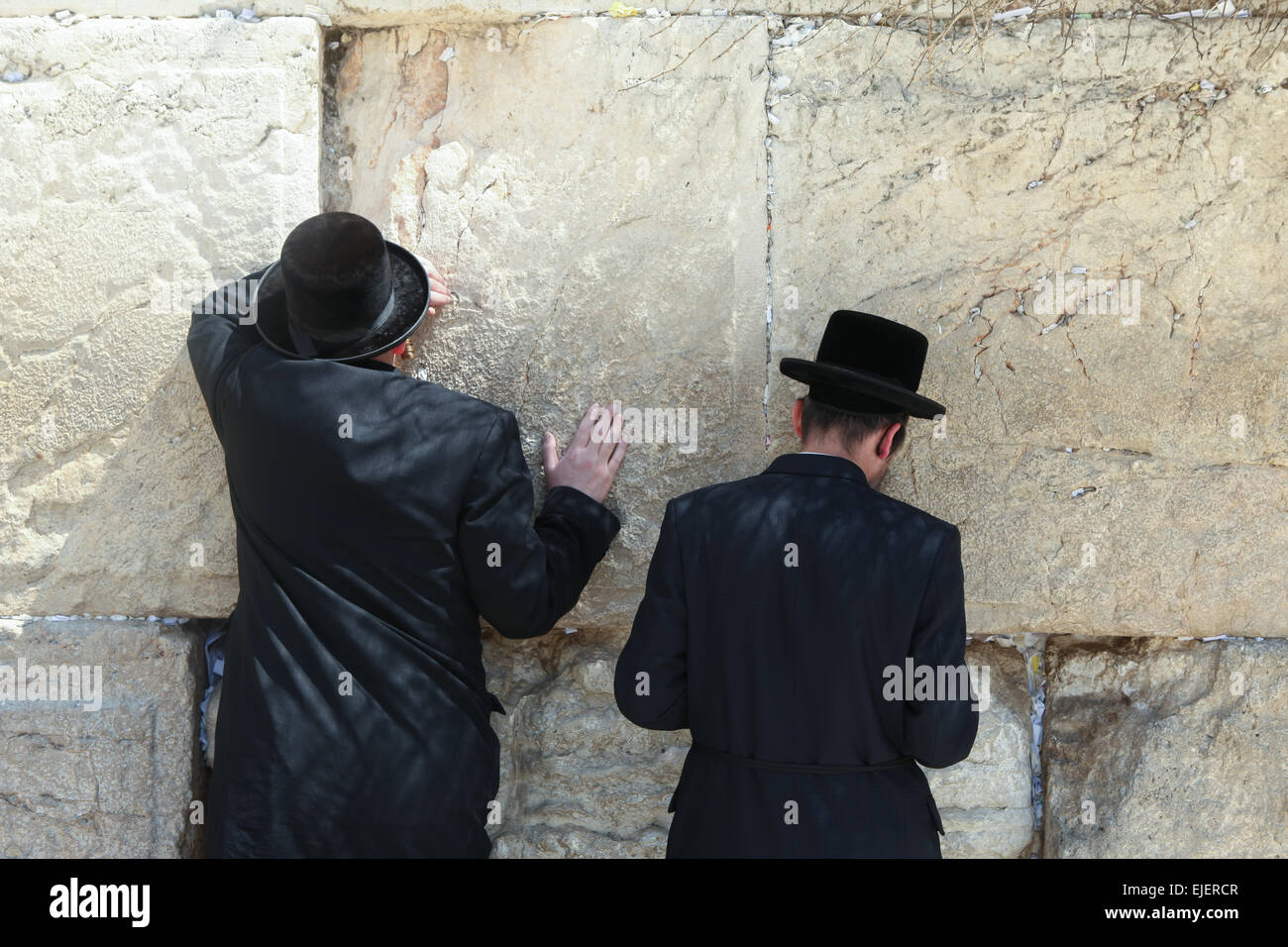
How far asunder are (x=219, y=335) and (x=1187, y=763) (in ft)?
8.94

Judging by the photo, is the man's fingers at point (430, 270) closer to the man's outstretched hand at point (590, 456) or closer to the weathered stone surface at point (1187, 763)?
the man's outstretched hand at point (590, 456)

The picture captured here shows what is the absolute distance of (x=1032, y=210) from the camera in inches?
113

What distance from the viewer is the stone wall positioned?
285 cm

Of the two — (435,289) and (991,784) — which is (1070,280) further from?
(435,289)

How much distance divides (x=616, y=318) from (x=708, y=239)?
0.32 metres

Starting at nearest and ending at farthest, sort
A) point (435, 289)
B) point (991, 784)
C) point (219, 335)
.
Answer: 1. point (219, 335)
2. point (435, 289)
3. point (991, 784)

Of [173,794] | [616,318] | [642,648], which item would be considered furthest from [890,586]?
[173,794]

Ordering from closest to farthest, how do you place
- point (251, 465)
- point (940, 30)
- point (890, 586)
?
1. point (890, 586)
2. point (251, 465)
3. point (940, 30)

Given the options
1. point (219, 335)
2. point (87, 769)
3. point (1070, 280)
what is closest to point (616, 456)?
point (219, 335)

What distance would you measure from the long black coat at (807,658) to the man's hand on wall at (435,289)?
96cm

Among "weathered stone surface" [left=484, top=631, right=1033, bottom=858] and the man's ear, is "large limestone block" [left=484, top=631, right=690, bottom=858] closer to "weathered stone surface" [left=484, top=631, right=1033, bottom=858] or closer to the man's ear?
"weathered stone surface" [left=484, top=631, right=1033, bottom=858]

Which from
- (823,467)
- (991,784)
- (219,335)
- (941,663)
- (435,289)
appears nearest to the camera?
(941,663)

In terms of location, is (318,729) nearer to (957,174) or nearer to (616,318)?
(616,318)

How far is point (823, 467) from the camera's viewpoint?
92.8 inches
